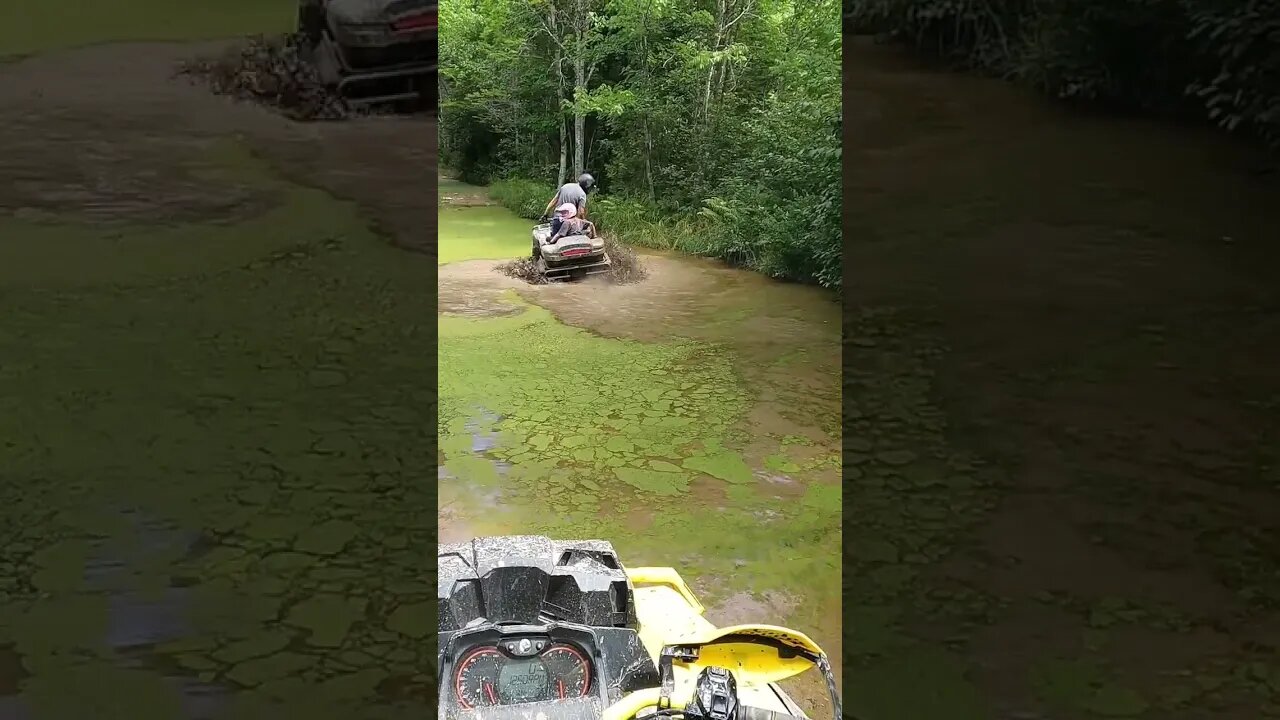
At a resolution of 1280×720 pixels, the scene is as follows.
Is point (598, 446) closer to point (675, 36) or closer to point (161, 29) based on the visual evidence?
point (675, 36)

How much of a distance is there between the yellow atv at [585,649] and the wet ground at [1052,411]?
1.36 feet

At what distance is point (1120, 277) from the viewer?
5598mm

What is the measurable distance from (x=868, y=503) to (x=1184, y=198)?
3.00 m

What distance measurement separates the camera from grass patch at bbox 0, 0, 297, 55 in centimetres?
1044

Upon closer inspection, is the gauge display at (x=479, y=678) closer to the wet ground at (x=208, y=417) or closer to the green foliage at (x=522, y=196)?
the wet ground at (x=208, y=417)

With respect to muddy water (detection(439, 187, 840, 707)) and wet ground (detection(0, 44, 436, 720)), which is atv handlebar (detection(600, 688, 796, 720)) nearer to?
wet ground (detection(0, 44, 436, 720))

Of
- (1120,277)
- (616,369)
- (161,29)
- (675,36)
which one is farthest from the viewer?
(675,36)

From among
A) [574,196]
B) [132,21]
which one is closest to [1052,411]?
[574,196]

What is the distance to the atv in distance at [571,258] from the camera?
906 cm

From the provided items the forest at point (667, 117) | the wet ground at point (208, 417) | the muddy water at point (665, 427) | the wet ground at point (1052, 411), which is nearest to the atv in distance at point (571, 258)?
the muddy water at point (665, 427)

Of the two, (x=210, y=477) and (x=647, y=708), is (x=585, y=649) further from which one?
(x=210, y=477)

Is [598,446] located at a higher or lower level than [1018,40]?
lower

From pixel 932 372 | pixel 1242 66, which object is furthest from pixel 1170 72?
pixel 932 372

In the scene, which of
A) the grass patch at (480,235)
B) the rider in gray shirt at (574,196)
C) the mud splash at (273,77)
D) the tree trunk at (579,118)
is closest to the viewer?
the rider in gray shirt at (574,196)
